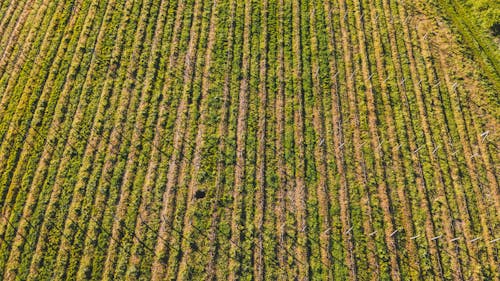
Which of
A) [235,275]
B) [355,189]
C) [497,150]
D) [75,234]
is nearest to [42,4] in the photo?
[75,234]

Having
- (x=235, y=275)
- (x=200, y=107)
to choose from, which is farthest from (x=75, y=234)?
(x=200, y=107)

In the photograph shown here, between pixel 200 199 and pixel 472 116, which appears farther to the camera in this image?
pixel 472 116

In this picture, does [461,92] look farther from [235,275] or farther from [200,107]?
[235,275]

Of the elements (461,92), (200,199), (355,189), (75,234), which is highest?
(461,92)

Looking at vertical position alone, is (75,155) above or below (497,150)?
below

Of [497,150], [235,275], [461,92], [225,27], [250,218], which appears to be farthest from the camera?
[225,27]

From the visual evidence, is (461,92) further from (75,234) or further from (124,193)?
(75,234)

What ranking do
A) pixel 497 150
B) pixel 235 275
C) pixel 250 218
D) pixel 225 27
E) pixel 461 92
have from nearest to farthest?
pixel 235 275, pixel 250 218, pixel 497 150, pixel 461 92, pixel 225 27
